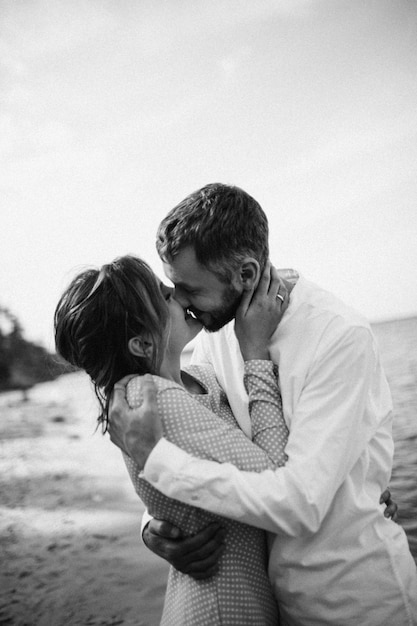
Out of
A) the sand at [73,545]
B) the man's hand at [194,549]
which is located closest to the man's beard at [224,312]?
the sand at [73,545]

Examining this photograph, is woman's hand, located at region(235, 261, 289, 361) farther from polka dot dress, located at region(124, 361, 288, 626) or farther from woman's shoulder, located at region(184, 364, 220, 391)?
woman's shoulder, located at region(184, 364, 220, 391)

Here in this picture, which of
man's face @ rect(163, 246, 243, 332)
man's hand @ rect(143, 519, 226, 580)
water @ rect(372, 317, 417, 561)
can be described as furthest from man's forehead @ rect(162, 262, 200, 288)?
water @ rect(372, 317, 417, 561)

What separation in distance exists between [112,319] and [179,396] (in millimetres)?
435

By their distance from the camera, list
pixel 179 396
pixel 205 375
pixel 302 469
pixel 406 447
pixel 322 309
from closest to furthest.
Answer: pixel 302 469, pixel 179 396, pixel 322 309, pixel 205 375, pixel 406 447

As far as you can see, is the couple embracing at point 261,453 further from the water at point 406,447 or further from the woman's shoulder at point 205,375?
Answer: the water at point 406,447

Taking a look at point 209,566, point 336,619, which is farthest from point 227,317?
point 336,619

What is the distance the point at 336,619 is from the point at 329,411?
817 mm

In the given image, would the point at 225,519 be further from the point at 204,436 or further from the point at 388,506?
the point at 388,506

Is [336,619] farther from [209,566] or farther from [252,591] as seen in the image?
[209,566]

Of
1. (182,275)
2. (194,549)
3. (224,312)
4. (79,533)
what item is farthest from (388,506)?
(79,533)

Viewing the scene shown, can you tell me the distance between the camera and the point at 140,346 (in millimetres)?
1785

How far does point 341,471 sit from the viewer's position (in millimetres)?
1513

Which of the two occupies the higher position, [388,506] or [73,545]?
[388,506]

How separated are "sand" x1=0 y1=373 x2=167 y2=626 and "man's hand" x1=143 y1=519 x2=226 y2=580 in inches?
29.1
